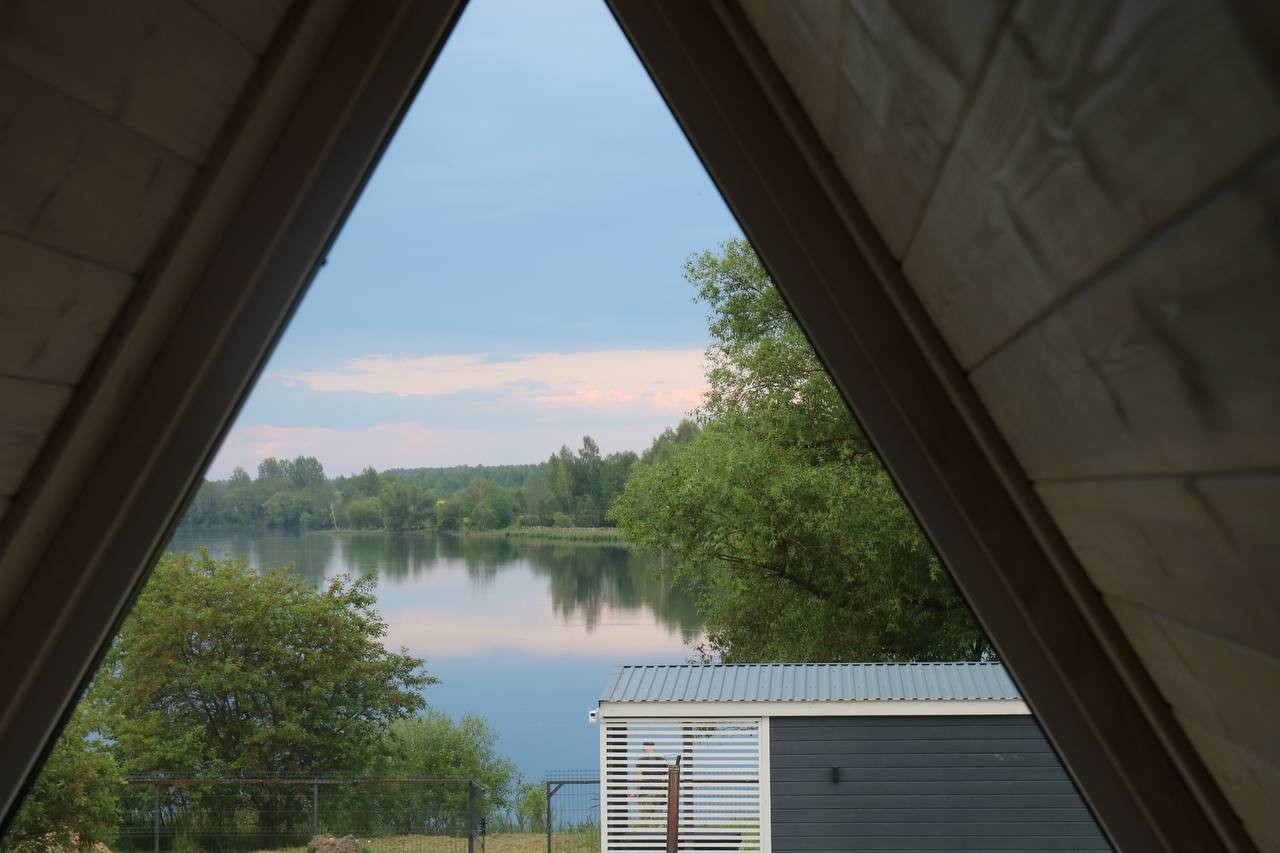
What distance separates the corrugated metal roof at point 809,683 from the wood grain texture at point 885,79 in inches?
129

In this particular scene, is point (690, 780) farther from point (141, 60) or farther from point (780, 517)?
point (141, 60)

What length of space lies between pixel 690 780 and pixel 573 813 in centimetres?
86

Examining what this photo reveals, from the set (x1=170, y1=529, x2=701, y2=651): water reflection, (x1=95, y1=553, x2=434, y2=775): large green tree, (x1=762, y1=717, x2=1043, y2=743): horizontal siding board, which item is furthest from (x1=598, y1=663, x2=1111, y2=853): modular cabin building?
(x1=95, y1=553, x2=434, y2=775): large green tree

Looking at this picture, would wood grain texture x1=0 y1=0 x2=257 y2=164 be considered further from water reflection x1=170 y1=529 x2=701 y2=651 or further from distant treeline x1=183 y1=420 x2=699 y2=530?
water reflection x1=170 y1=529 x2=701 y2=651

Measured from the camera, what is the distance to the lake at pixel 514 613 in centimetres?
570

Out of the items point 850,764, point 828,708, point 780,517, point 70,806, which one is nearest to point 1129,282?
point 828,708

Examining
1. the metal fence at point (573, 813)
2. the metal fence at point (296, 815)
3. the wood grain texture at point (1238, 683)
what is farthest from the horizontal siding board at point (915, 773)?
the wood grain texture at point (1238, 683)

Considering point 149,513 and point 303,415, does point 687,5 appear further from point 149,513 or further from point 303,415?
point 303,415

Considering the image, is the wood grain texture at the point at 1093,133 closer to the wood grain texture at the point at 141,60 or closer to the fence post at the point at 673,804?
the wood grain texture at the point at 141,60

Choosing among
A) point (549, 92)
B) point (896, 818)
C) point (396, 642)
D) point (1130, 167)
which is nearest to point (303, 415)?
point (396, 642)

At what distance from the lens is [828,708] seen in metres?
3.66

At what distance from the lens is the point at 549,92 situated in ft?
25.9

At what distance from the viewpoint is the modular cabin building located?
3.66m

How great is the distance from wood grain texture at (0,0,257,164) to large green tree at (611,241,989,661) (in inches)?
182
